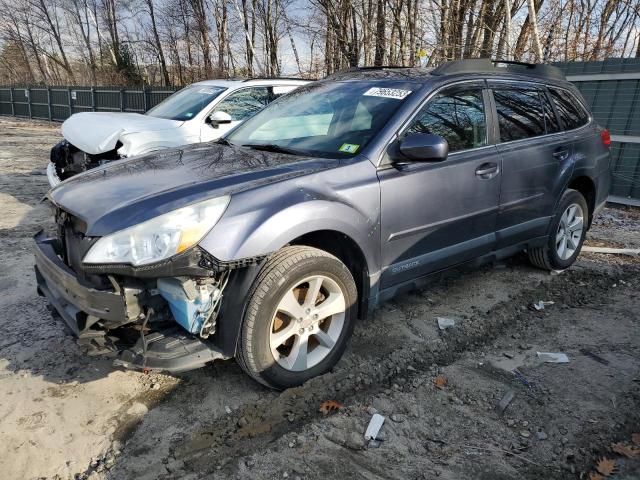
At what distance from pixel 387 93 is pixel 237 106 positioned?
162 inches

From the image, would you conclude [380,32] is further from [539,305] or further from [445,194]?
[445,194]

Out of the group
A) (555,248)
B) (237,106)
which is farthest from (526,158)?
(237,106)

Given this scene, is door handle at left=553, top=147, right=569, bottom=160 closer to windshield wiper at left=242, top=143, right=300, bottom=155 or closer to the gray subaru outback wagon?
the gray subaru outback wagon

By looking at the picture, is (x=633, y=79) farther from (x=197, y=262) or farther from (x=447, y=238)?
(x=197, y=262)

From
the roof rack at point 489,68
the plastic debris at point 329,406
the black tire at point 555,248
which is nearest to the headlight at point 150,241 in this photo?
the plastic debris at point 329,406

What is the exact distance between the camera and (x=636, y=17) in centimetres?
1503

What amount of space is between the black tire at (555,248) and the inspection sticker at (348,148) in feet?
7.76

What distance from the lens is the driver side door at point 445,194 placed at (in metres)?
3.03

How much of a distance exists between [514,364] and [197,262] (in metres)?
2.20

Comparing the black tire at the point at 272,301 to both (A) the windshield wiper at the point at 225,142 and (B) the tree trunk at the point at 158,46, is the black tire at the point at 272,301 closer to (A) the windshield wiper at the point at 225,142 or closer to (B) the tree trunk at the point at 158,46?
(A) the windshield wiper at the point at 225,142

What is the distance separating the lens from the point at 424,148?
2824mm

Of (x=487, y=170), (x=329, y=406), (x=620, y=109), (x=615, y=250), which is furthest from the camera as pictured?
(x=620, y=109)

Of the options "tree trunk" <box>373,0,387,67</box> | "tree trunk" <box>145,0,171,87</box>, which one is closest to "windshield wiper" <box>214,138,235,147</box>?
"tree trunk" <box>373,0,387,67</box>

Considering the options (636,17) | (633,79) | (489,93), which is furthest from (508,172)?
(636,17)
